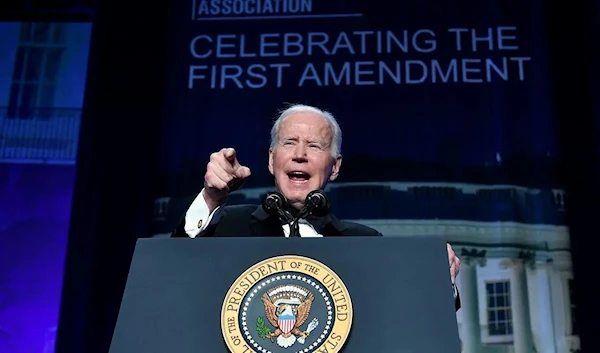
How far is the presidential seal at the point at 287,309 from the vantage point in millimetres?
893

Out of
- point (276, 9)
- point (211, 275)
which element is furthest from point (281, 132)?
point (276, 9)

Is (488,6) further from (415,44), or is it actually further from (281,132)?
(281,132)

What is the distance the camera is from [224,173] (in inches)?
43.9

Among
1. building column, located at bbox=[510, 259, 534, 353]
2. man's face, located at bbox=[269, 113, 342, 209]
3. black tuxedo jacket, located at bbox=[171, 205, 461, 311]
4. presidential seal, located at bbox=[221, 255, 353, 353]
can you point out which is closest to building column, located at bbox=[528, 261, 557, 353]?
building column, located at bbox=[510, 259, 534, 353]

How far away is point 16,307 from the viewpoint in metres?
3.15

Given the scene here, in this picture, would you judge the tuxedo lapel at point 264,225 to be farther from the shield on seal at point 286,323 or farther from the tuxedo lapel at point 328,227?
the shield on seal at point 286,323

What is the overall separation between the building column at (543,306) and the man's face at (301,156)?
6.19 ft

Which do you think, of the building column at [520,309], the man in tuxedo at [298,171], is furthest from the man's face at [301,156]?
the building column at [520,309]

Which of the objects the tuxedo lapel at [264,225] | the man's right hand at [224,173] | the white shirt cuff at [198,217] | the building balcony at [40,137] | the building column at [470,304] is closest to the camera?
the man's right hand at [224,173]

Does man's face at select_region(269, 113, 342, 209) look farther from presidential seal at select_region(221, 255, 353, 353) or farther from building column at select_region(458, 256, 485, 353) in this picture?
building column at select_region(458, 256, 485, 353)

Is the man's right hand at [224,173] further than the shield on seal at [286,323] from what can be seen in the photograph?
Yes

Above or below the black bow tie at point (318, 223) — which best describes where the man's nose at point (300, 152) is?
above

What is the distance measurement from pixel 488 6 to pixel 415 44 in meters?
0.42

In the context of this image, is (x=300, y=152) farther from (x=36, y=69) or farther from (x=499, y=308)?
(x=36, y=69)
